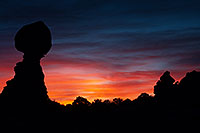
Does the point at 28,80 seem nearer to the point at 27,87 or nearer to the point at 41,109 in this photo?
the point at 27,87

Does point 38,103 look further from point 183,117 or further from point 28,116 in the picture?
point 183,117

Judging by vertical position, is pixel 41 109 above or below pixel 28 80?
below

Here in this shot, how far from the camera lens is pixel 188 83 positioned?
55.6 m

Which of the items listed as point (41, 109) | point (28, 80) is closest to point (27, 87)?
point (28, 80)

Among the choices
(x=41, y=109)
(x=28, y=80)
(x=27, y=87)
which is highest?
(x=28, y=80)

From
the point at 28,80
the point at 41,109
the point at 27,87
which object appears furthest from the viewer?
the point at 41,109

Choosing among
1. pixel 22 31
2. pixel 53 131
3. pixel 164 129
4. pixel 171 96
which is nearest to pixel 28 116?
pixel 53 131

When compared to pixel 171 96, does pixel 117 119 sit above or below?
below

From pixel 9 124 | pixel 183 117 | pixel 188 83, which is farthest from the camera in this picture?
pixel 188 83

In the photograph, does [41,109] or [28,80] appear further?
[41,109]

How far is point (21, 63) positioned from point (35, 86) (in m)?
3.61

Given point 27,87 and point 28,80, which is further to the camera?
point 27,87

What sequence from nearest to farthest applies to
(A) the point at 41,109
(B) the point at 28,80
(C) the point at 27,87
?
1. (B) the point at 28,80
2. (C) the point at 27,87
3. (A) the point at 41,109

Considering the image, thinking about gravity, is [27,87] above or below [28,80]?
below
